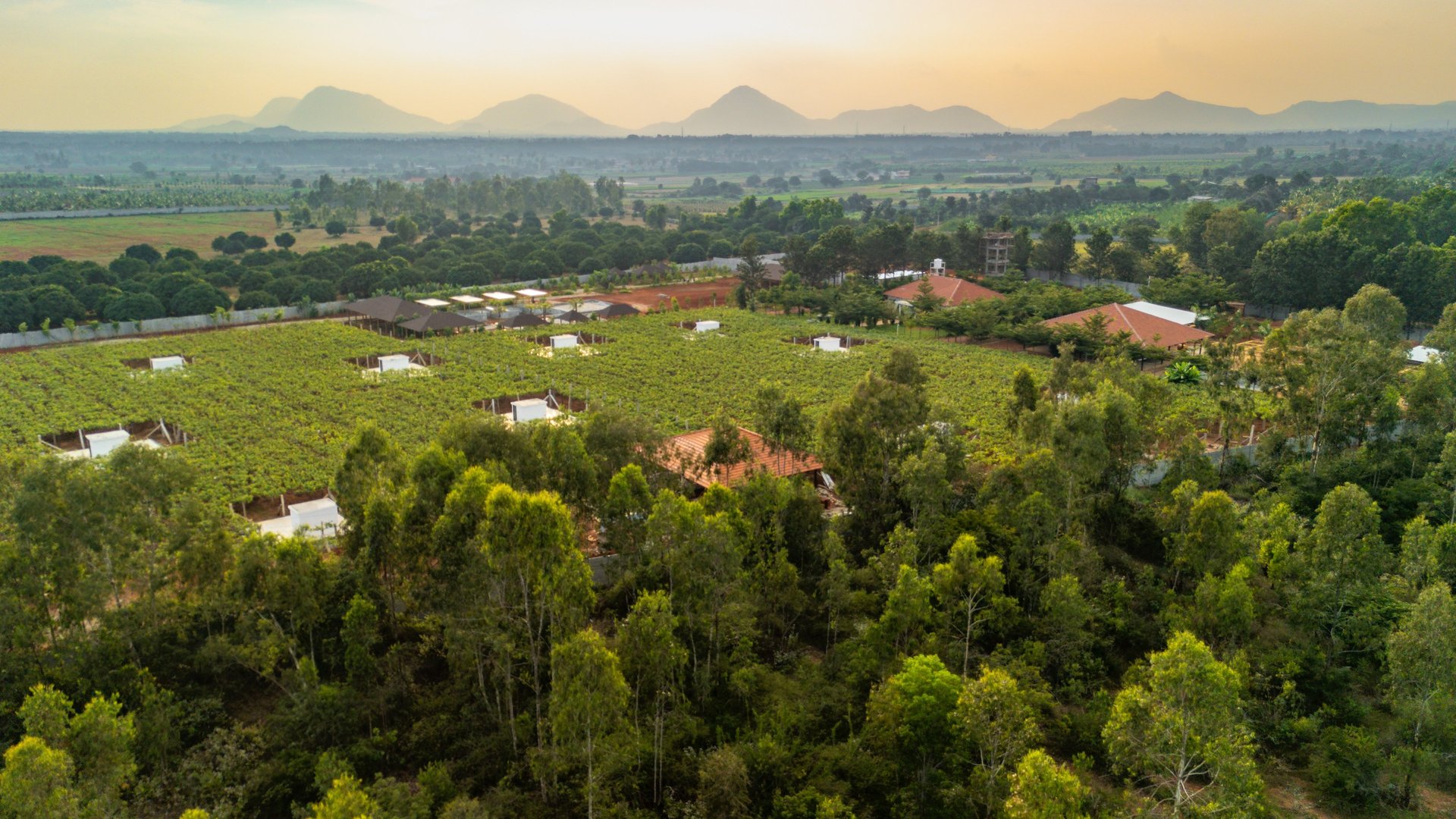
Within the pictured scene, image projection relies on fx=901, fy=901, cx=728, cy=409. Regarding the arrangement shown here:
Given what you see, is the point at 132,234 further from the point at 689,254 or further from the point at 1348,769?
the point at 1348,769

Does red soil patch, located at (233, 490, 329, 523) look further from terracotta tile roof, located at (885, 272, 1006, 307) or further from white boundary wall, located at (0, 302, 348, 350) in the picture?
terracotta tile roof, located at (885, 272, 1006, 307)

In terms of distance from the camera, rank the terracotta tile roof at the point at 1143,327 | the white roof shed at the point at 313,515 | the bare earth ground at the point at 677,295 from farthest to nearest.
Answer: the bare earth ground at the point at 677,295, the terracotta tile roof at the point at 1143,327, the white roof shed at the point at 313,515

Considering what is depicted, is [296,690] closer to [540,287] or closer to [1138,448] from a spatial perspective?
[1138,448]

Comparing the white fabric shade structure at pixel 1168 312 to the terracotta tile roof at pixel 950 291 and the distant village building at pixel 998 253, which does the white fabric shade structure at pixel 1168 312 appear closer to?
the terracotta tile roof at pixel 950 291

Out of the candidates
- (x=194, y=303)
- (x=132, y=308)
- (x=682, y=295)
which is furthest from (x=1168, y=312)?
(x=132, y=308)

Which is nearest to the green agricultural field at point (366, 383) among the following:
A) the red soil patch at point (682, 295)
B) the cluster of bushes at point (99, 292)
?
the cluster of bushes at point (99, 292)
